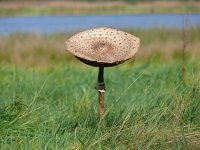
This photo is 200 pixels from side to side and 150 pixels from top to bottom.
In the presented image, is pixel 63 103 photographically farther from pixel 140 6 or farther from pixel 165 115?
pixel 140 6

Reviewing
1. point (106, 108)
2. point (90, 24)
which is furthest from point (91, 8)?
point (106, 108)

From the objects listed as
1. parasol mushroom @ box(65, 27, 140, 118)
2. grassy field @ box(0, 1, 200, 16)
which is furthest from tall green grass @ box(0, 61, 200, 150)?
grassy field @ box(0, 1, 200, 16)

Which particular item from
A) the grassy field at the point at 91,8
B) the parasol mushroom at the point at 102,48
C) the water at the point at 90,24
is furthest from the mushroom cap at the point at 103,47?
the grassy field at the point at 91,8

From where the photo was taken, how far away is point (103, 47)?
151 inches

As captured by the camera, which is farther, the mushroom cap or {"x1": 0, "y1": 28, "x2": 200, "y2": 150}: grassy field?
the mushroom cap

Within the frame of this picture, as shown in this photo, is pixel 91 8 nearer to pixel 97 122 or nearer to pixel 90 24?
pixel 90 24

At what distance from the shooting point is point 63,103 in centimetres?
470

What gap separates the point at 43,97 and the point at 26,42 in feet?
21.3

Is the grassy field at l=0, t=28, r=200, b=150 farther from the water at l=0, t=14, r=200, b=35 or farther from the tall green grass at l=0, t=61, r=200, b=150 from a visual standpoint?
the water at l=0, t=14, r=200, b=35

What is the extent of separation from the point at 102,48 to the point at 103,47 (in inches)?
0.8

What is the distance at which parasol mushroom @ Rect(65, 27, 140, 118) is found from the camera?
369cm

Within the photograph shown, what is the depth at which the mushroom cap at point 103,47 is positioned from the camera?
12.1 feet

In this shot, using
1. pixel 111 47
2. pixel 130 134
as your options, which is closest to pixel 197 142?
pixel 130 134

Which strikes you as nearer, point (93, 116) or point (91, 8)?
point (93, 116)
